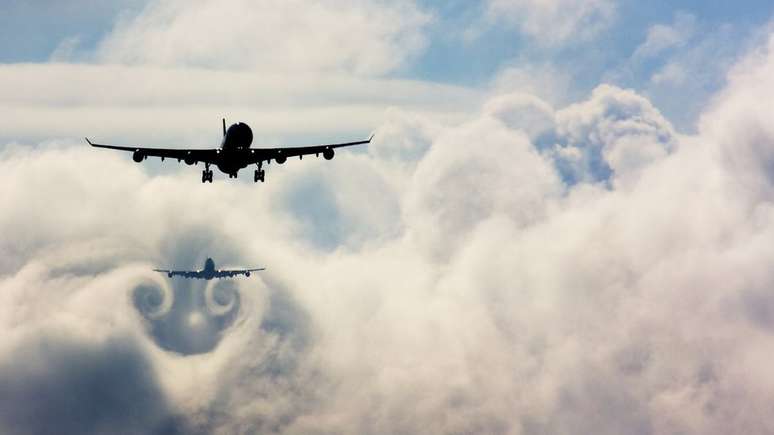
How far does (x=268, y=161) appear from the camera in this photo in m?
136

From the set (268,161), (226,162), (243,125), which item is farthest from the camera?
(268,161)

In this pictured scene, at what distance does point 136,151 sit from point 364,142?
127 ft

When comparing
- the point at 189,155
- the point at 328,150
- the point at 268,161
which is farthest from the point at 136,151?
the point at 328,150

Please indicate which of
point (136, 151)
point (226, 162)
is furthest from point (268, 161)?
point (136, 151)

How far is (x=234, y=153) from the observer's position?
12469cm

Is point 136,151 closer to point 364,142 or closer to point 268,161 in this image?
point 268,161

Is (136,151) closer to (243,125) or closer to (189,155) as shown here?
(189,155)

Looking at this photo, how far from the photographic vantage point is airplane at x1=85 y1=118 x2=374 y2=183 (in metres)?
120

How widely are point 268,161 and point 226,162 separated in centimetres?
1053

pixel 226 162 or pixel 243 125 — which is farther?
pixel 226 162

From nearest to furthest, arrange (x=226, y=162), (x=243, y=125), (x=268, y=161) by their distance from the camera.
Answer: (x=243, y=125), (x=226, y=162), (x=268, y=161)

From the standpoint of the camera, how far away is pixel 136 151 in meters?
129

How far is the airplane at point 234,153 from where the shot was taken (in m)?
120

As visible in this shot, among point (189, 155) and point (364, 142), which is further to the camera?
point (189, 155)
